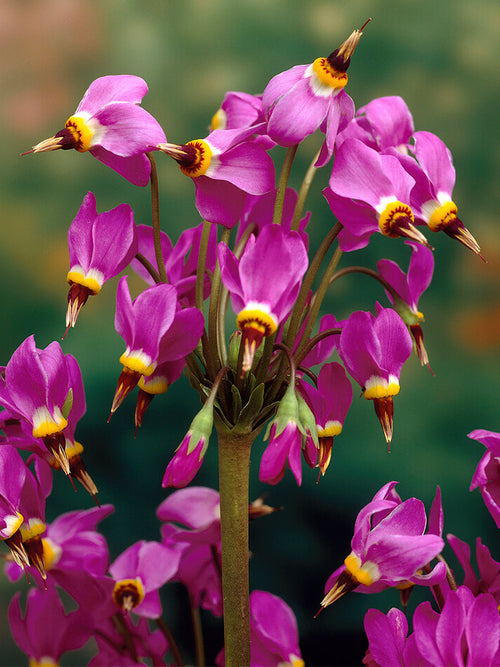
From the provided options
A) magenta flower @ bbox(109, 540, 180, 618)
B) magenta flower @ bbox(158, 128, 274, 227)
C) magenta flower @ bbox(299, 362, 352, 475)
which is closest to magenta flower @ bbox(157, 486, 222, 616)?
magenta flower @ bbox(109, 540, 180, 618)

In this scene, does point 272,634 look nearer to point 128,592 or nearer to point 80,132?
point 128,592

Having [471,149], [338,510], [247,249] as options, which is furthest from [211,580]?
[471,149]

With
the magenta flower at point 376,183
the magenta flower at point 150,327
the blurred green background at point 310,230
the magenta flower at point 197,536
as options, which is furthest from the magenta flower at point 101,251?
the blurred green background at point 310,230

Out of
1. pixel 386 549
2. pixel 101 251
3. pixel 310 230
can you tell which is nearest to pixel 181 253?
pixel 101 251

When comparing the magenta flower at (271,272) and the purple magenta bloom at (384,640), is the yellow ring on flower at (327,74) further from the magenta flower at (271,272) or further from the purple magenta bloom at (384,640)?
the purple magenta bloom at (384,640)

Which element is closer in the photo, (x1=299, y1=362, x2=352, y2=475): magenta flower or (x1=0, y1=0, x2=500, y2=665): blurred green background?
(x1=299, y1=362, x2=352, y2=475): magenta flower

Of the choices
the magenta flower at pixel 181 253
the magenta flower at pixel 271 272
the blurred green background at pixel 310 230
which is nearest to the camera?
the magenta flower at pixel 271 272

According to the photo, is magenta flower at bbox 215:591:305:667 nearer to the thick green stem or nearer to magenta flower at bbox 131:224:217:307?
the thick green stem
